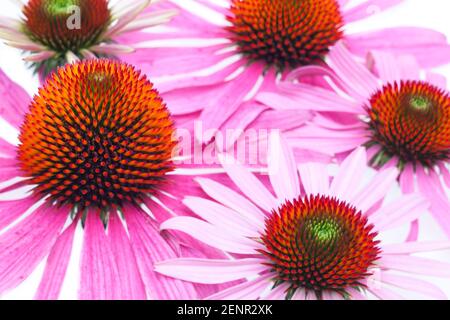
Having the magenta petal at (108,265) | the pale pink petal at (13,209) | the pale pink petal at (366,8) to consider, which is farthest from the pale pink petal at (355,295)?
the pale pink petal at (366,8)

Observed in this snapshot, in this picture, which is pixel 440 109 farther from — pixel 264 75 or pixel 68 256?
pixel 68 256

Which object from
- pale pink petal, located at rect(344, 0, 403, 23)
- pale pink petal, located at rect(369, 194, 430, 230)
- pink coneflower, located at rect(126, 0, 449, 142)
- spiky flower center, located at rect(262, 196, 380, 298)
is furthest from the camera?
pale pink petal, located at rect(344, 0, 403, 23)

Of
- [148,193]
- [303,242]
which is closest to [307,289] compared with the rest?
[303,242]

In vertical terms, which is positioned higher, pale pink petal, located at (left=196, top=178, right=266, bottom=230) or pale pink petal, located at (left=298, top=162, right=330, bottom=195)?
pale pink petal, located at (left=298, top=162, right=330, bottom=195)

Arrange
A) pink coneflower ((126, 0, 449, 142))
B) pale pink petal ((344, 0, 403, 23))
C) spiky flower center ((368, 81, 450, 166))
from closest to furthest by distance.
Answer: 1. spiky flower center ((368, 81, 450, 166))
2. pink coneflower ((126, 0, 449, 142))
3. pale pink petal ((344, 0, 403, 23))

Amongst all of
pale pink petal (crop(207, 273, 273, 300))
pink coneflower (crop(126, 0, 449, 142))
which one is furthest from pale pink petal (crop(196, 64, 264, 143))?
pale pink petal (crop(207, 273, 273, 300))

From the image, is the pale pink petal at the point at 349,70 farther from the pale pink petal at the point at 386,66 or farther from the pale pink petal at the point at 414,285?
the pale pink petal at the point at 414,285

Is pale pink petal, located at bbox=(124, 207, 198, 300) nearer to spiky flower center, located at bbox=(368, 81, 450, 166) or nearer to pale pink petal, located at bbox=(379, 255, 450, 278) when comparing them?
pale pink petal, located at bbox=(379, 255, 450, 278)

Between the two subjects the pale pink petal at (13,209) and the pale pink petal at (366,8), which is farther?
the pale pink petal at (366,8)
